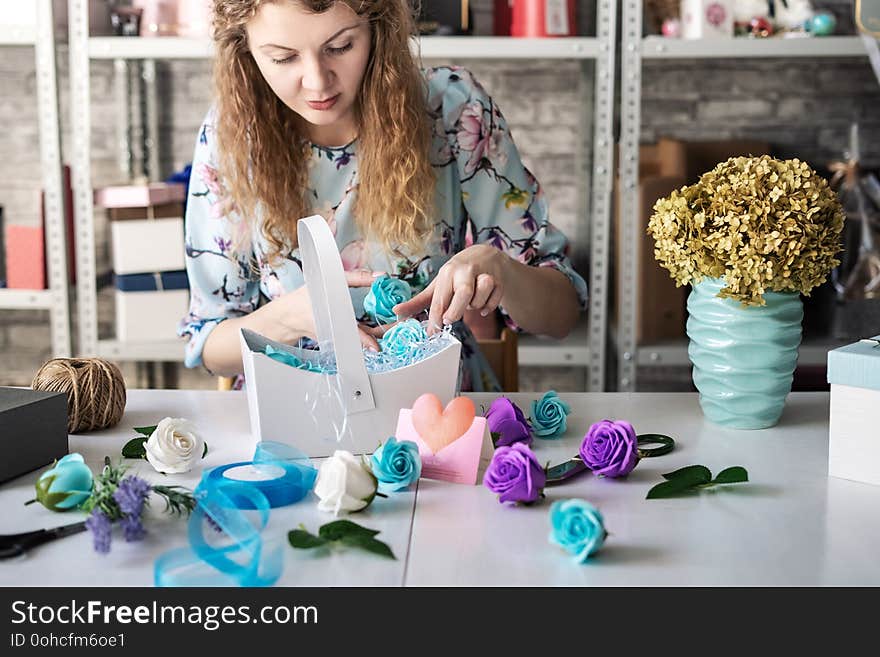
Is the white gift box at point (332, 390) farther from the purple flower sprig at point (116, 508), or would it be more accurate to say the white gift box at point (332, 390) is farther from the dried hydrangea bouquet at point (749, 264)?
the dried hydrangea bouquet at point (749, 264)

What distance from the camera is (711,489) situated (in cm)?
105

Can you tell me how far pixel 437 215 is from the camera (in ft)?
5.70

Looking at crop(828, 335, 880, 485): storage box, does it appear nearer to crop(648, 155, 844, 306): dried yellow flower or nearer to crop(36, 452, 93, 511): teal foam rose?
crop(648, 155, 844, 306): dried yellow flower

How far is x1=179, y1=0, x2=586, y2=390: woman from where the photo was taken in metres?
1.49

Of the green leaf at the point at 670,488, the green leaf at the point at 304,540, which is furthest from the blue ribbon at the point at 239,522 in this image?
the green leaf at the point at 670,488

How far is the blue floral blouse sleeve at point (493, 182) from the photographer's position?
68.2 inches

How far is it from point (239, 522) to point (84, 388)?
46 cm

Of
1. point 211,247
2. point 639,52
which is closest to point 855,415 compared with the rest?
point 211,247

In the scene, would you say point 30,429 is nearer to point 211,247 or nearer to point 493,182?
point 211,247

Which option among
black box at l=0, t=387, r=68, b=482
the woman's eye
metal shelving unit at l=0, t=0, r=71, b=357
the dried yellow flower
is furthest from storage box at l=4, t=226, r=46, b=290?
the dried yellow flower

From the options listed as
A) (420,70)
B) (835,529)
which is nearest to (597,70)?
(420,70)
